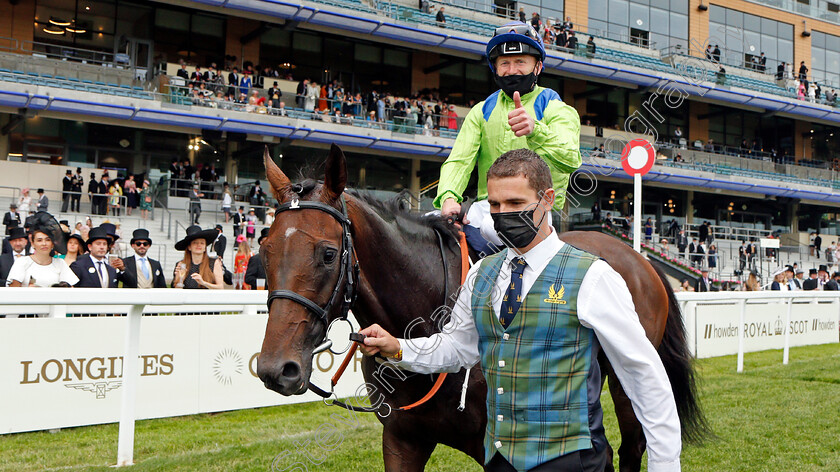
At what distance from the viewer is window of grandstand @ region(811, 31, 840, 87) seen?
34.1 m

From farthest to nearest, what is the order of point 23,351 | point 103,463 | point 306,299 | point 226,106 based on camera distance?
1. point 226,106
2. point 23,351
3. point 103,463
4. point 306,299

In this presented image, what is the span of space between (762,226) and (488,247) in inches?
1312

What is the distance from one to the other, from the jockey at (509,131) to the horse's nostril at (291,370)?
3.91 feet

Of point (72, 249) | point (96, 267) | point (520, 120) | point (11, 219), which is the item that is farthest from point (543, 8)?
point (520, 120)

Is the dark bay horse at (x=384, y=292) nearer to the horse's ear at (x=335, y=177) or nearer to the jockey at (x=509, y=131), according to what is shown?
the horse's ear at (x=335, y=177)

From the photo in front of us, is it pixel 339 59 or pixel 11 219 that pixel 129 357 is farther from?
pixel 339 59

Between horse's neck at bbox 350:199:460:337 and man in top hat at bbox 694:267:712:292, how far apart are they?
1659 cm

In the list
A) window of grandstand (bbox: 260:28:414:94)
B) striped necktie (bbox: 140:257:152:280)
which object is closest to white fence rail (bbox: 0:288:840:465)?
striped necktie (bbox: 140:257:152:280)

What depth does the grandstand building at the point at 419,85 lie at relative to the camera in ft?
61.2

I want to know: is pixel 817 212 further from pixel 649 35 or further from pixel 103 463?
pixel 103 463

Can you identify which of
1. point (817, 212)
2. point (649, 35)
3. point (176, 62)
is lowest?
point (817, 212)

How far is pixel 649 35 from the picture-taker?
29.5 meters

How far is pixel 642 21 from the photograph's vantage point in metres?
29.3

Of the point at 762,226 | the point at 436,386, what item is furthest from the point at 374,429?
the point at 762,226
